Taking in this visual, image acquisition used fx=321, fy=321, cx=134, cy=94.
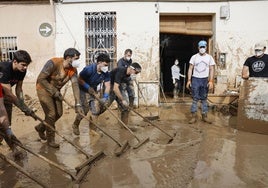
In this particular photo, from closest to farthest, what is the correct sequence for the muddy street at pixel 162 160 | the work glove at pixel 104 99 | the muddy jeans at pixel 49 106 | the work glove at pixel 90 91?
the muddy street at pixel 162 160 → the muddy jeans at pixel 49 106 → the work glove at pixel 104 99 → the work glove at pixel 90 91

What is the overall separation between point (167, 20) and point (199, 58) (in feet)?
10.8

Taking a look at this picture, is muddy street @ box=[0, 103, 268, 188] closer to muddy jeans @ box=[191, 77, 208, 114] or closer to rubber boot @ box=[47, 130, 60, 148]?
rubber boot @ box=[47, 130, 60, 148]

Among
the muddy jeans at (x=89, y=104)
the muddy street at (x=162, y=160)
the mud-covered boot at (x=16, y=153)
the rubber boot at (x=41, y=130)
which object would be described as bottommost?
the muddy street at (x=162, y=160)

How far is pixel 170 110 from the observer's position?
30.8 feet

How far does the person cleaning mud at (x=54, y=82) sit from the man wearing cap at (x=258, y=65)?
3480 mm

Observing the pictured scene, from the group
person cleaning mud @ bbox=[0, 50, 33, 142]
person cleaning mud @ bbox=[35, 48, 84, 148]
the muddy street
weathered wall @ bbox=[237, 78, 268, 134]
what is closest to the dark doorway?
the muddy street

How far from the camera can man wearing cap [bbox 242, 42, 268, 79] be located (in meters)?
6.48

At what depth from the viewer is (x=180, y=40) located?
14242mm

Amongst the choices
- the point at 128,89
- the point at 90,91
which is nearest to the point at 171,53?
the point at 128,89

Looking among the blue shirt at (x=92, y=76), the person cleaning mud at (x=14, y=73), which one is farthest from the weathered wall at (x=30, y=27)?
the person cleaning mud at (x=14, y=73)

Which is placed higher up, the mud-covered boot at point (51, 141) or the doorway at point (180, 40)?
the doorway at point (180, 40)

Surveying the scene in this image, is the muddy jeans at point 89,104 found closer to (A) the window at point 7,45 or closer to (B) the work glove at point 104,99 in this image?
(B) the work glove at point 104,99

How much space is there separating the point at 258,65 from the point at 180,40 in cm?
791

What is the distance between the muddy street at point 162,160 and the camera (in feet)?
12.8
